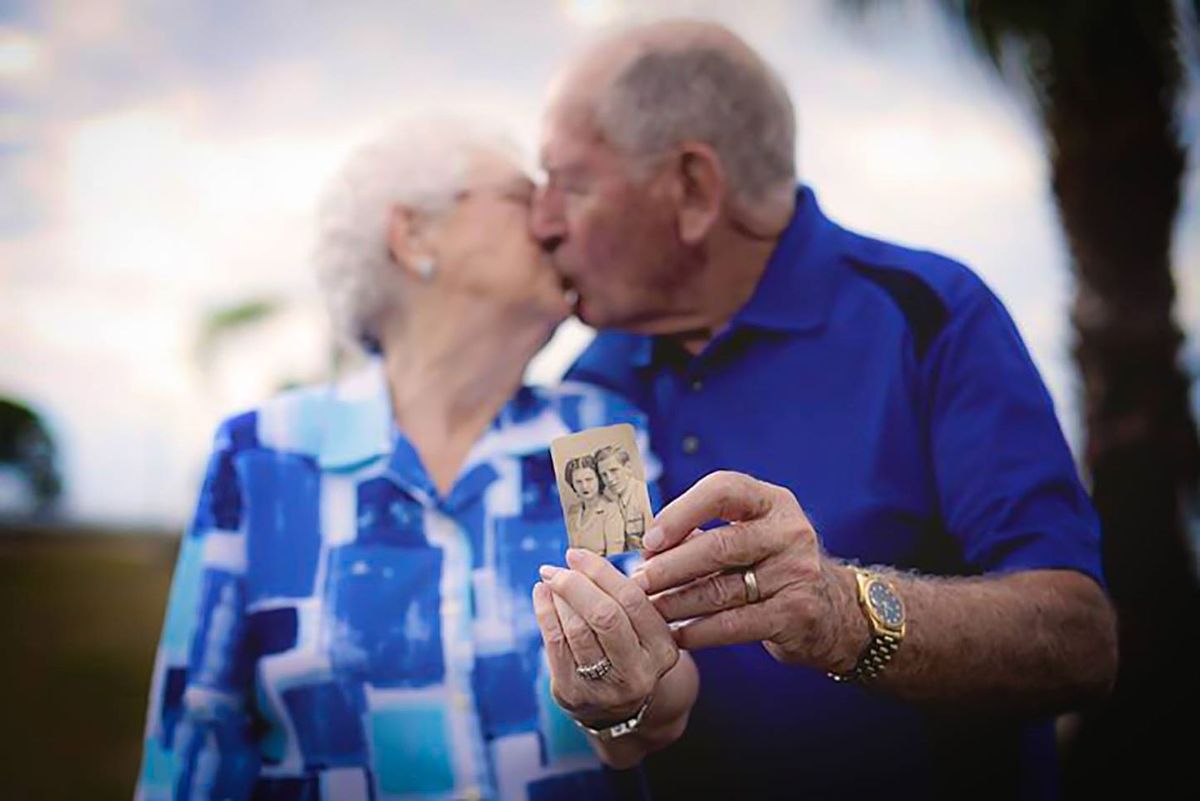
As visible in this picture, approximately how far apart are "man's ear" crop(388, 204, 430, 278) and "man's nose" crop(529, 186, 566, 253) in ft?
0.55

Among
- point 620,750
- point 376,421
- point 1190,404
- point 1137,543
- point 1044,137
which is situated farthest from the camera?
point 1044,137

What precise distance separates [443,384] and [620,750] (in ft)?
1.96

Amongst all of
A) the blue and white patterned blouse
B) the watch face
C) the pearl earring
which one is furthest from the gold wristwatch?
the pearl earring

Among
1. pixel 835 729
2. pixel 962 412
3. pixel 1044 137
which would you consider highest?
pixel 1044 137

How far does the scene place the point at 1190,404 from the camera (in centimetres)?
244

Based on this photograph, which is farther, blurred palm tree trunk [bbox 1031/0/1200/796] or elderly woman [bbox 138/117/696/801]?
blurred palm tree trunk [bbox 1031/0/1200/796]

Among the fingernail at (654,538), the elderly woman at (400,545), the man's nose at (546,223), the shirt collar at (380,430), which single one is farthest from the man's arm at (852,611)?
the man's nose at (546,223)

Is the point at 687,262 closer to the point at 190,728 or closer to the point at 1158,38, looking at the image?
the point at 190,728

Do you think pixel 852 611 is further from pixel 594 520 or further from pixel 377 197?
pixel 377 197

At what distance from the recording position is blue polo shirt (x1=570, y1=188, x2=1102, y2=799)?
56.3 inches

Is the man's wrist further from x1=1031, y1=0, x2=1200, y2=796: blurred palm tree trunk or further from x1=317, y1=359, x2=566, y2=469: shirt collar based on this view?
x1=1031, y1=0, x2=1200, y2=796: blurred palm tree trunk

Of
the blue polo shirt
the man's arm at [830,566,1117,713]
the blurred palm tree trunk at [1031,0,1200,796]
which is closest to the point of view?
the man's arm at [830,566,1117,713]

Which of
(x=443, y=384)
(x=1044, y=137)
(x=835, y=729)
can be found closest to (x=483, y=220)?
(x=443, y=384)

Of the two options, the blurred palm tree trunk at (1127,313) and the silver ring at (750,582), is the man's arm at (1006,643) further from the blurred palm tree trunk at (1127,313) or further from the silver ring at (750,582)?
the blurred palm tree trunk at (1127,313)
